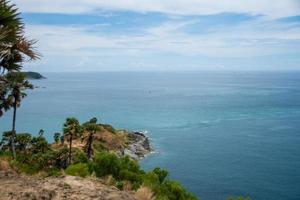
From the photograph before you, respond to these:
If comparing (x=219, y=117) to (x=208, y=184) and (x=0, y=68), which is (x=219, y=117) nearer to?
(x=208, y=184)

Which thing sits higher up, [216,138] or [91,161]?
[91,161]

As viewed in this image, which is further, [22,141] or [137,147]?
[137,147]

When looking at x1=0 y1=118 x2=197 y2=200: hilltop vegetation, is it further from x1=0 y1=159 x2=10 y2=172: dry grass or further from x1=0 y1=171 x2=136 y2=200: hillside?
x1=0 y1=171 x2=136 y2=200: hillside

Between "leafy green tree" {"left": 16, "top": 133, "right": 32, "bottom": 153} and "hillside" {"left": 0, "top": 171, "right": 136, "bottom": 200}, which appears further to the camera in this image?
"leafy green tree" {"left": 16, "top": 133, "right": 32, "bottom": 153}

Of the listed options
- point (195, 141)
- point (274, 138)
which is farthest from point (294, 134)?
point (195, 141)

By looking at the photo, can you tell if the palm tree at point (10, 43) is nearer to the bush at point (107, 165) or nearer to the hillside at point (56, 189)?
the hillside at point (56, 189)

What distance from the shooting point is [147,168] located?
273 ft

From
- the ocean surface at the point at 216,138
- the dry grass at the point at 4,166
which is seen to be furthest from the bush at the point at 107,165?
the ocean surface at the point at 216,138

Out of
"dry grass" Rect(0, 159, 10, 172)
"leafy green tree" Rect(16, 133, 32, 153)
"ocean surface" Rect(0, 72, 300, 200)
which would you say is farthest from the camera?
"ocean surface" Rect(0, 72, 300, 200)

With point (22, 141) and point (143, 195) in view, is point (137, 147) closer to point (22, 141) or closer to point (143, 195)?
point (22, 141)

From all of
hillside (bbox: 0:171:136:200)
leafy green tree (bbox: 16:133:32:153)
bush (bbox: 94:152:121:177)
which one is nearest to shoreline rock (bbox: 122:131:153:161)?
leafy green tree (bbox: 16:133:32:153)

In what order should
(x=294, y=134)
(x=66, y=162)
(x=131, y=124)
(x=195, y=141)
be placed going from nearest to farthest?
(x=66, y=162)
(x=195, y=141)
(x=294, y=134)
(x=131, y=124)

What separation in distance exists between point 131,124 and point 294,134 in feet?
180

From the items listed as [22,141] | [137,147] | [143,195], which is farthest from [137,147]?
[143,195]
